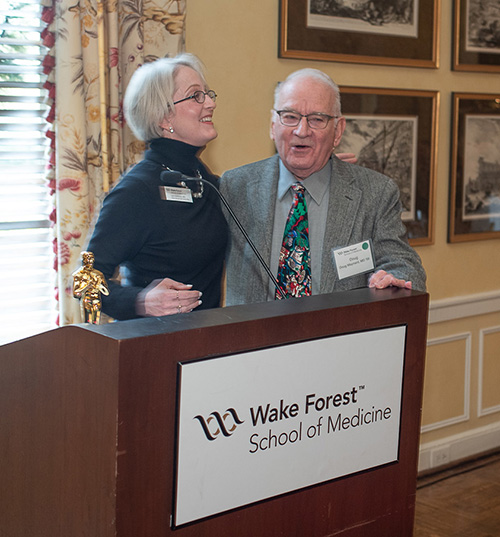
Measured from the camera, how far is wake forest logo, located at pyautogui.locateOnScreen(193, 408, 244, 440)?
149cm

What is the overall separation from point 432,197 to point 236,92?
4.74 feet

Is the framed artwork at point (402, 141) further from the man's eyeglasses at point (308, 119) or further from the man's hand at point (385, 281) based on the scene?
the man's hand at point (385, 281)

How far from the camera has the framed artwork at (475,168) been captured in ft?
14.6

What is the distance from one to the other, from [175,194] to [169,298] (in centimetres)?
53

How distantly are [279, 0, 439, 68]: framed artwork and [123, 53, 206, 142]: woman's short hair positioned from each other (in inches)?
46.8

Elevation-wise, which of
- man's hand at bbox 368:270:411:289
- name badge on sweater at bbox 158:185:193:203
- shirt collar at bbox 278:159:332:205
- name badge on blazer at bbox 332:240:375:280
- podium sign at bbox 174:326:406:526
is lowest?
podium sign at bbox 174:326:406:526

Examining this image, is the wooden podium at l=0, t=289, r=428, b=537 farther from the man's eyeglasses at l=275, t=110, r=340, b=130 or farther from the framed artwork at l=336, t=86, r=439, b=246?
the framed artwork at l=336, t=86, r=439, b=246

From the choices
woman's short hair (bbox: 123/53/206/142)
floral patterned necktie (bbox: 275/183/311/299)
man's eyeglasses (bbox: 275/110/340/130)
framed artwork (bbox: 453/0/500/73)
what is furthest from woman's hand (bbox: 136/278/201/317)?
framed artwork (bbox: 453/0/500/73)

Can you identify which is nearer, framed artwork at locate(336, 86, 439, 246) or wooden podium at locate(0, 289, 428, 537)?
wooden podium at locate(0, 289, 428, 537)

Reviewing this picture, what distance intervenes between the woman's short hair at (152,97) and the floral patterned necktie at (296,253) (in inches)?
20.1

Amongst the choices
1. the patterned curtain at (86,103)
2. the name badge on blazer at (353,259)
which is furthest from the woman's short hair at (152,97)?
the name badge on blazer at (353,259)

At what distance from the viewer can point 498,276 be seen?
15.7ft

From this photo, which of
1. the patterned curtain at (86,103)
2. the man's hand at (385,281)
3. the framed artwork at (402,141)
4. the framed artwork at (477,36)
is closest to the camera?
the man's hand at (385,281)

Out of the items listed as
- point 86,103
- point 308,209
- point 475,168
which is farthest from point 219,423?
point 475,168
